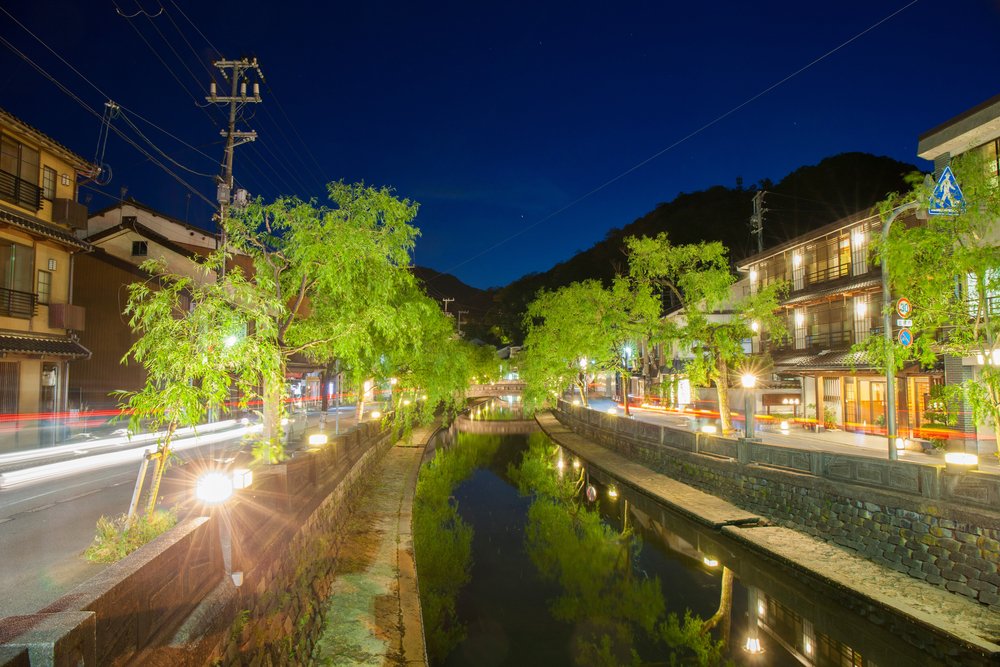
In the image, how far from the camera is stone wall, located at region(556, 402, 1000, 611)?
1083 cm

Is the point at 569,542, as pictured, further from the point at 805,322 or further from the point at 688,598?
the point at 805,322

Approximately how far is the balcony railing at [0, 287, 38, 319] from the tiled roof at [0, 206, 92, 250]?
2.35m

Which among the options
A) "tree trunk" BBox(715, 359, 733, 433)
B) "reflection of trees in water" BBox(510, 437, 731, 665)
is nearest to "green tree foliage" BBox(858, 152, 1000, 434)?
"reflection of trees in water" BBox(510, 437, 731, 665)

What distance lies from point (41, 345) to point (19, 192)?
227 inches

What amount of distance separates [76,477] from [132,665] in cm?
1274

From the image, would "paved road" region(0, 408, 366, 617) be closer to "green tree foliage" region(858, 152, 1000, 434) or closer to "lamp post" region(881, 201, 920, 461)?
"lamp post" region(881, 201, 920, 461)

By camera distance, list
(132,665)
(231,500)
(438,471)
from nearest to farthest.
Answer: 1. (132,665)
2. (231,500)
3. (438,471)

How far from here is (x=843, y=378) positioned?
28922 mm

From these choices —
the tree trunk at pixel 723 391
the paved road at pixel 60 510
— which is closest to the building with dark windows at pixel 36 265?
the paved road at pixel 60 510

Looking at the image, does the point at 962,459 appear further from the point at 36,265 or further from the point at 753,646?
the point at 36,265

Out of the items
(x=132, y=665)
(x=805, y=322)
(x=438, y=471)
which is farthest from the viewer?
(x=805, y=322)

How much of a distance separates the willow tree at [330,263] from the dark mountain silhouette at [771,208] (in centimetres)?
4228

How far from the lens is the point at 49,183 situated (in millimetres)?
22516

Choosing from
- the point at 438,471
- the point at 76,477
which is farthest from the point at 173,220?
the point at 76,477
